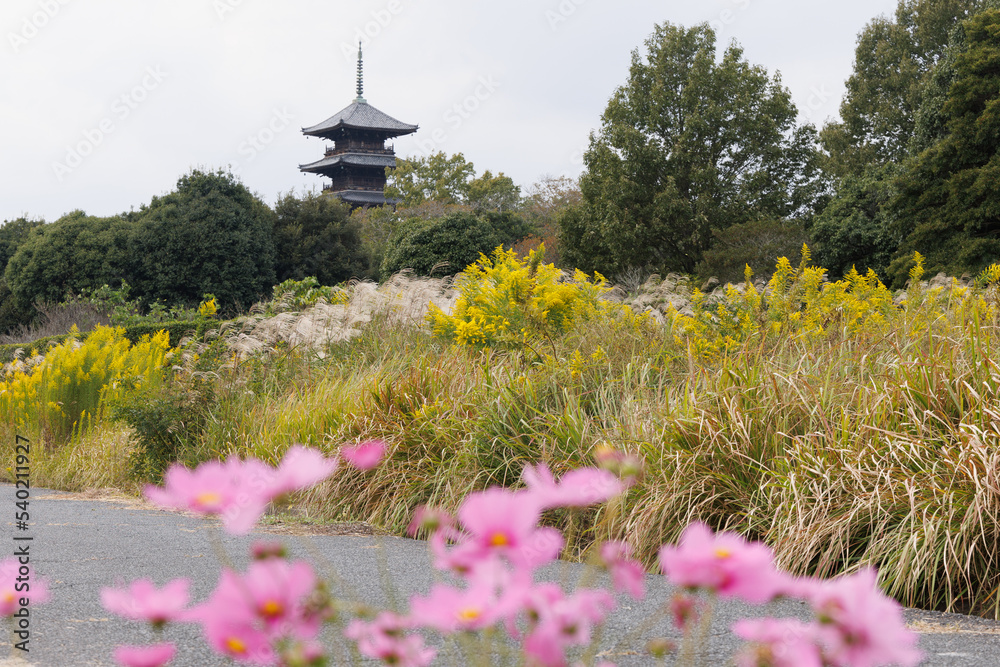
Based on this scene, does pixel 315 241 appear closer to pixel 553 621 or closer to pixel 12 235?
pixel 12 235

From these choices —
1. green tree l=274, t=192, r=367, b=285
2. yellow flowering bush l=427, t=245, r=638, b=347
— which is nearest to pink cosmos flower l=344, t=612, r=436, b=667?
yellow flowering bush l=427, t=245, r=638, b=347

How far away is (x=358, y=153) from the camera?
151 ft

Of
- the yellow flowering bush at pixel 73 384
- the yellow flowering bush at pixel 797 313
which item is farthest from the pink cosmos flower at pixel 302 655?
the yellow flowering bush at pixel 73 384

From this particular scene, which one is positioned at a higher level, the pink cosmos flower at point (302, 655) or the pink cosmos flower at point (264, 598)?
the pink cosmos flower at point (264, 598)

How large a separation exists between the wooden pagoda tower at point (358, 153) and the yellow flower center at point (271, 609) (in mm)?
45086

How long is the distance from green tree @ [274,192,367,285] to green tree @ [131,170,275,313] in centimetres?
122

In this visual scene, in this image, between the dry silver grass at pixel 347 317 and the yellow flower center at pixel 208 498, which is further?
the dry silver grass at pixel 347 317

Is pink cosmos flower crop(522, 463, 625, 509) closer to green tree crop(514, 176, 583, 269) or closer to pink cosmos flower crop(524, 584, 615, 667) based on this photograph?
pink cosmos flower crop(524, 584, 615, 667)

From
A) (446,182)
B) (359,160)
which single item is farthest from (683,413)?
(359,160)

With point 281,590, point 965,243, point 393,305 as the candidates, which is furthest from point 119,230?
point 281,590

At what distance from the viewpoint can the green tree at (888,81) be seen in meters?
27.1

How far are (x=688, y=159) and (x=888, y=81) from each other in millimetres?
9758

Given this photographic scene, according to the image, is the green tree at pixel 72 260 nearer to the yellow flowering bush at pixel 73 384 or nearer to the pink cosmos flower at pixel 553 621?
the yellow flowering bush at pixel 73 384

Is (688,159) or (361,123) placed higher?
(361,123)
